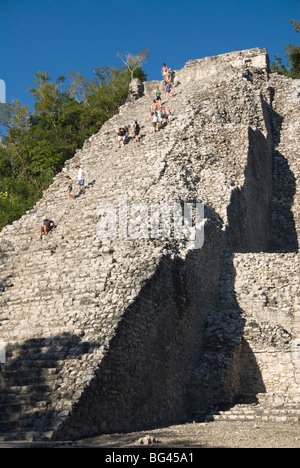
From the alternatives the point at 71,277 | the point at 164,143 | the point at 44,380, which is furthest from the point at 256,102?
the point at 44,380

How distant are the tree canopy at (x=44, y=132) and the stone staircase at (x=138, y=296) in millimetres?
4516

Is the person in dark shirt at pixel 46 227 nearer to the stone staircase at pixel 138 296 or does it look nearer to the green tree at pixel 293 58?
the stone staircase at pixel 138 296

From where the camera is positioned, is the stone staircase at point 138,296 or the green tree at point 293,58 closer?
the stone staircase at point 138,296

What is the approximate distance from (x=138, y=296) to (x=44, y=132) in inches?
726

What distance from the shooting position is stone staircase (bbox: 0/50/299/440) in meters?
9.94

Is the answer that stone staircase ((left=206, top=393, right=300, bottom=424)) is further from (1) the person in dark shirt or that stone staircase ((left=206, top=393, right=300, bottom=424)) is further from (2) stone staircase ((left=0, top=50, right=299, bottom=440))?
(1) the person in dark shirt

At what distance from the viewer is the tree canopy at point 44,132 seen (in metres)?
24.3

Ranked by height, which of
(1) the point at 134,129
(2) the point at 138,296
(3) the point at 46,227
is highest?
(1) the point at 134,129

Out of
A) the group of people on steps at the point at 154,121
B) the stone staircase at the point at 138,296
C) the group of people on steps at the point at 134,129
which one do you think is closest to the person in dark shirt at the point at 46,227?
the group of people on steps at the point at 134,129

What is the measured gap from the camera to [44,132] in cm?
2797

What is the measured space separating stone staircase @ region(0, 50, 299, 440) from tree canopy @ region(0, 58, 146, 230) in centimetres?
452

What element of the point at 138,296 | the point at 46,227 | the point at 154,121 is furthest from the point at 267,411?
the point at 154,121

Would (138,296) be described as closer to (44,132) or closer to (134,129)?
(134,129)
